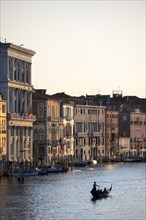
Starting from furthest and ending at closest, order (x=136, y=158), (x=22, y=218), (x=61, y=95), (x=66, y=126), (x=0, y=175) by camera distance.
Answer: (x=136, y=158)
(x=61, y=95)
(x=66, y=126)
(x=0, y=175)
(x=22, y=218)

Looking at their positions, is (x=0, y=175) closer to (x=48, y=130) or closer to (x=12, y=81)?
(x=12, y=81)

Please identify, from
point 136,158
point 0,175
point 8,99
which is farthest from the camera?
point 136,158

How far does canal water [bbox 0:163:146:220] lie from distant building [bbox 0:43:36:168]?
4.40 m

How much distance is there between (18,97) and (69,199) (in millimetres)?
24729

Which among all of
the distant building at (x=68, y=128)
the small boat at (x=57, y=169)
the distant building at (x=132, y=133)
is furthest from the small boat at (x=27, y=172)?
the distant building at (x=132, y=133)

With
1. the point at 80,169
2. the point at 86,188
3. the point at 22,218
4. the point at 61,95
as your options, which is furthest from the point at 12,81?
the point at 22,218

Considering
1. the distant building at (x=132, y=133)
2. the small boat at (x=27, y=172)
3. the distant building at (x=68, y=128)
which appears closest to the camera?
the small boat at (x=27, y=172)

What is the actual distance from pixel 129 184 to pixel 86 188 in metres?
5.48

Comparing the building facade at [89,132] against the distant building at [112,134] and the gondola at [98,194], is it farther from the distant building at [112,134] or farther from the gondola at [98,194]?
the gondola at [98,194]

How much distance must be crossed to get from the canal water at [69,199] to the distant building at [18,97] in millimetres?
4397

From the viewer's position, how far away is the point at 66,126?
9288cm

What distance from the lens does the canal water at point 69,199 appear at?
4706 centimetres

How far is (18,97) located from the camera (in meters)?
77.9

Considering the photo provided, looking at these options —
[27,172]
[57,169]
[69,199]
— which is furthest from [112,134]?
[69,199]
